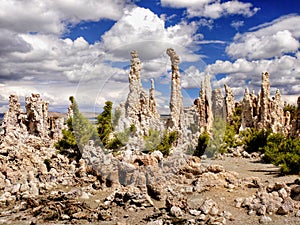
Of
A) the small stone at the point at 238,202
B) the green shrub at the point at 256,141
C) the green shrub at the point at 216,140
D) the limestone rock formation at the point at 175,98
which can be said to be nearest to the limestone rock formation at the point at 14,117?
the limestone rock formation at the point at 175,98

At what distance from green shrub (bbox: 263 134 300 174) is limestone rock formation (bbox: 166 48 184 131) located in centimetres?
861

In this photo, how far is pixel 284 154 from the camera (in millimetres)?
24344

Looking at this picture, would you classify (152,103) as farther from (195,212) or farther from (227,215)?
(227,215)

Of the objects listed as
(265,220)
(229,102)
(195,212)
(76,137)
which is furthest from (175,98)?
(265,220)

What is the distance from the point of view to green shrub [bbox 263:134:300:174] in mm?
19484

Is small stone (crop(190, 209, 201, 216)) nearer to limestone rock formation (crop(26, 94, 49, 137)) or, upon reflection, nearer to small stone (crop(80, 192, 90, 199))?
small stone (crop(80, 192, 90, 199))

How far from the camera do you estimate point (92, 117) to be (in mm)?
23703

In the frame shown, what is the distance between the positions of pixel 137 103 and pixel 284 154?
14.2 meters

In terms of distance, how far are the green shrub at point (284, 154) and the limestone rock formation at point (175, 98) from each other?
861 centimetres

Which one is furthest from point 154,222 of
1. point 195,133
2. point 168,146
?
point 195,133

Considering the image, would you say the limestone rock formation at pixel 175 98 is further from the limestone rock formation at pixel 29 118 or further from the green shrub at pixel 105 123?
the limestone rock formation at pixel 29 118

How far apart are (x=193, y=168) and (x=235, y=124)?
30.8m

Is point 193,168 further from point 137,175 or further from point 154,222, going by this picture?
point 154,222

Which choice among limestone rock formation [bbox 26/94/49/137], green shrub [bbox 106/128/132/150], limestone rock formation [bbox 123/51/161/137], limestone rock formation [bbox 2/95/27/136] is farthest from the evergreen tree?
limestone rock formation [bbox 2/95/27/136]
